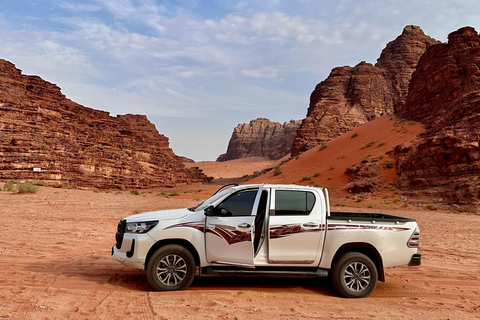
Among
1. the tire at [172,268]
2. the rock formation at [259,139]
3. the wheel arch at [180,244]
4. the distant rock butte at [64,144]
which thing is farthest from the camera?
the rock formation at [259,139]

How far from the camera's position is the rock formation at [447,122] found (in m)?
23.5

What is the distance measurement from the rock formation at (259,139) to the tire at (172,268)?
126m

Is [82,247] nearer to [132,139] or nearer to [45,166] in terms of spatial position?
[45,166]

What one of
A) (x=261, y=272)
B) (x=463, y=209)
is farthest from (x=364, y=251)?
(x=463, y=209)

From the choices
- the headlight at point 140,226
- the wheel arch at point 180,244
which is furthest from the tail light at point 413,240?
the headlight at point 140,226

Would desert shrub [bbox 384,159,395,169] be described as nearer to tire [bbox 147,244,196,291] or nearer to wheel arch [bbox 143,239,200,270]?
wheel arch [bbox 143,239,200,270]

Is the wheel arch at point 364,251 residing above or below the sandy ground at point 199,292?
above

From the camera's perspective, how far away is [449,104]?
3281 cm

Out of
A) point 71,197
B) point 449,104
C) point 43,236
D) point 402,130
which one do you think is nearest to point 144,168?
point 71,197

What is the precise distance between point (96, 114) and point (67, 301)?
52.2 meters

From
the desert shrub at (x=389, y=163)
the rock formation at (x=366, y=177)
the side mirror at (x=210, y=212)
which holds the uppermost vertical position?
the desert shrub at (x=389, y=163)

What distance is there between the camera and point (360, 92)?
208 feet

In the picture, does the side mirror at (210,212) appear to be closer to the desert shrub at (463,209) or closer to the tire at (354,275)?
the tire at (354,275)

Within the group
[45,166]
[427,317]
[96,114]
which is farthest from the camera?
[96,114]
